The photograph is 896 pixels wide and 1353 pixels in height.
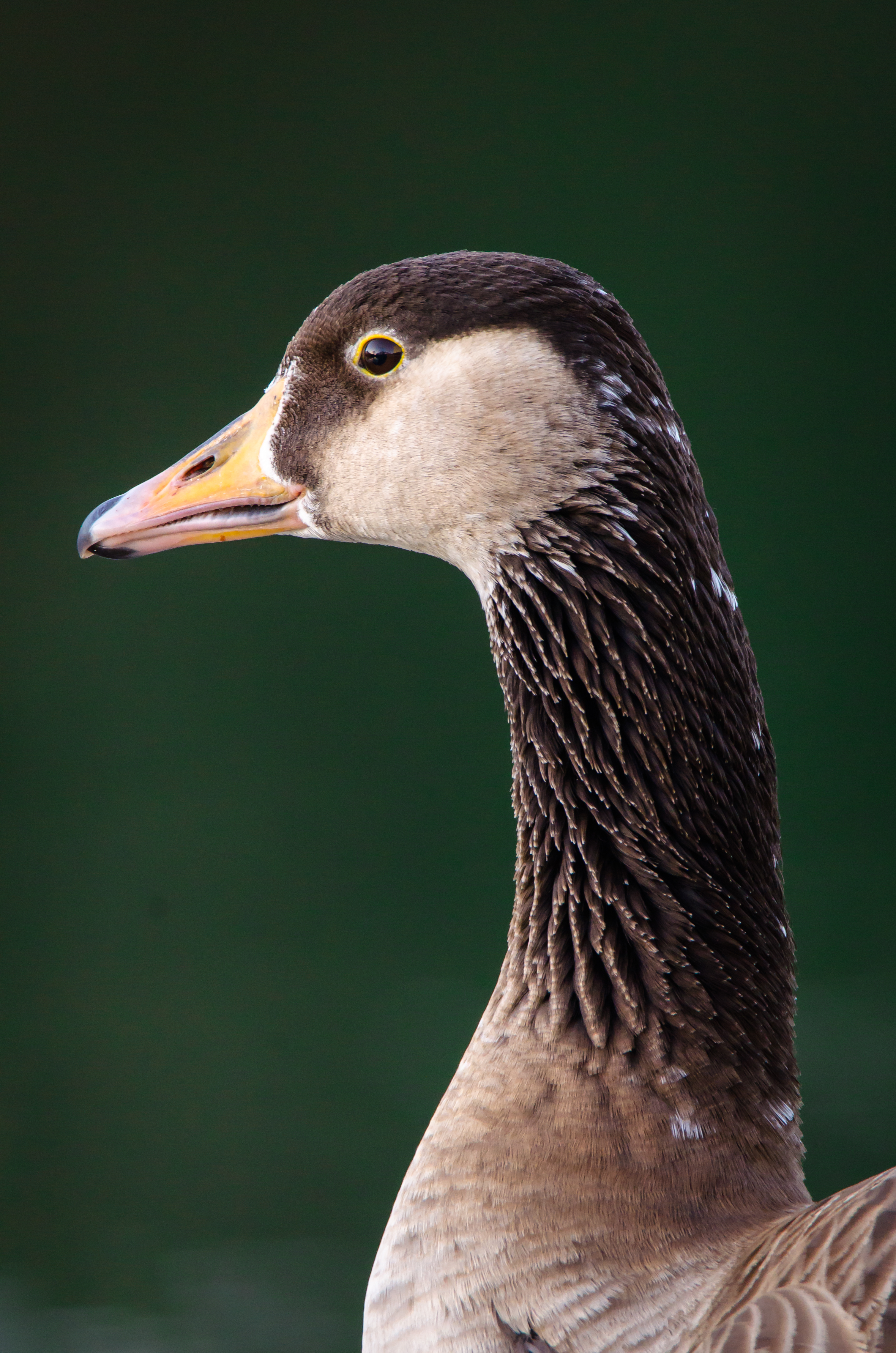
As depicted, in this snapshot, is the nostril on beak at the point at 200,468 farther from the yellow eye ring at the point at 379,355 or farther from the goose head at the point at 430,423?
the yellow eye ring at the point at 379,355

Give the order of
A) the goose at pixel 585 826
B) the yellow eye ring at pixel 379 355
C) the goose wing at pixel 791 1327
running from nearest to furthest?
the goose wing at pixel 791 1327
the goose at pixel 585 826
the yellow eye ring at pixel 379 355

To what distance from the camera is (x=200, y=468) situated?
1.34 meters

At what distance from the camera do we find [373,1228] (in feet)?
9.43

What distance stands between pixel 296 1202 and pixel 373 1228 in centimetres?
20

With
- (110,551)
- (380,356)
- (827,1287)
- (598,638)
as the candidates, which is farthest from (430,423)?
(827,1287)

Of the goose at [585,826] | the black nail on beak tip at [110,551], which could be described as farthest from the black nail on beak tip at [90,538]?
the goose at [585,826]

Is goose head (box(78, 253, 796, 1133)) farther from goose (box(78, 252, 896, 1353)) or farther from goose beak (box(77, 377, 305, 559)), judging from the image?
goose beak (box(77, 377, 305, 559))

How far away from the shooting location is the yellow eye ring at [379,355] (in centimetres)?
120

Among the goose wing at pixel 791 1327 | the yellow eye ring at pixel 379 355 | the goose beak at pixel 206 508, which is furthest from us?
the goose beak at pixel 206 508

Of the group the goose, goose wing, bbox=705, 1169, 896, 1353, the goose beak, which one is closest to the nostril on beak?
the goose beak

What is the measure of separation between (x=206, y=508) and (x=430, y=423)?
0.29m

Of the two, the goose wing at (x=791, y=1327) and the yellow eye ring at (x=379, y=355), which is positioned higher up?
the yellow eye ring at (x=379, y=355)

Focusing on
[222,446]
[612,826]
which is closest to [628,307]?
[222,446]

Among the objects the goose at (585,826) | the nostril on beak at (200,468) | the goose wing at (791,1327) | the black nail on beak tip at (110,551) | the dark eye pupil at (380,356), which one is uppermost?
the dark eye pupil at (380,356)
